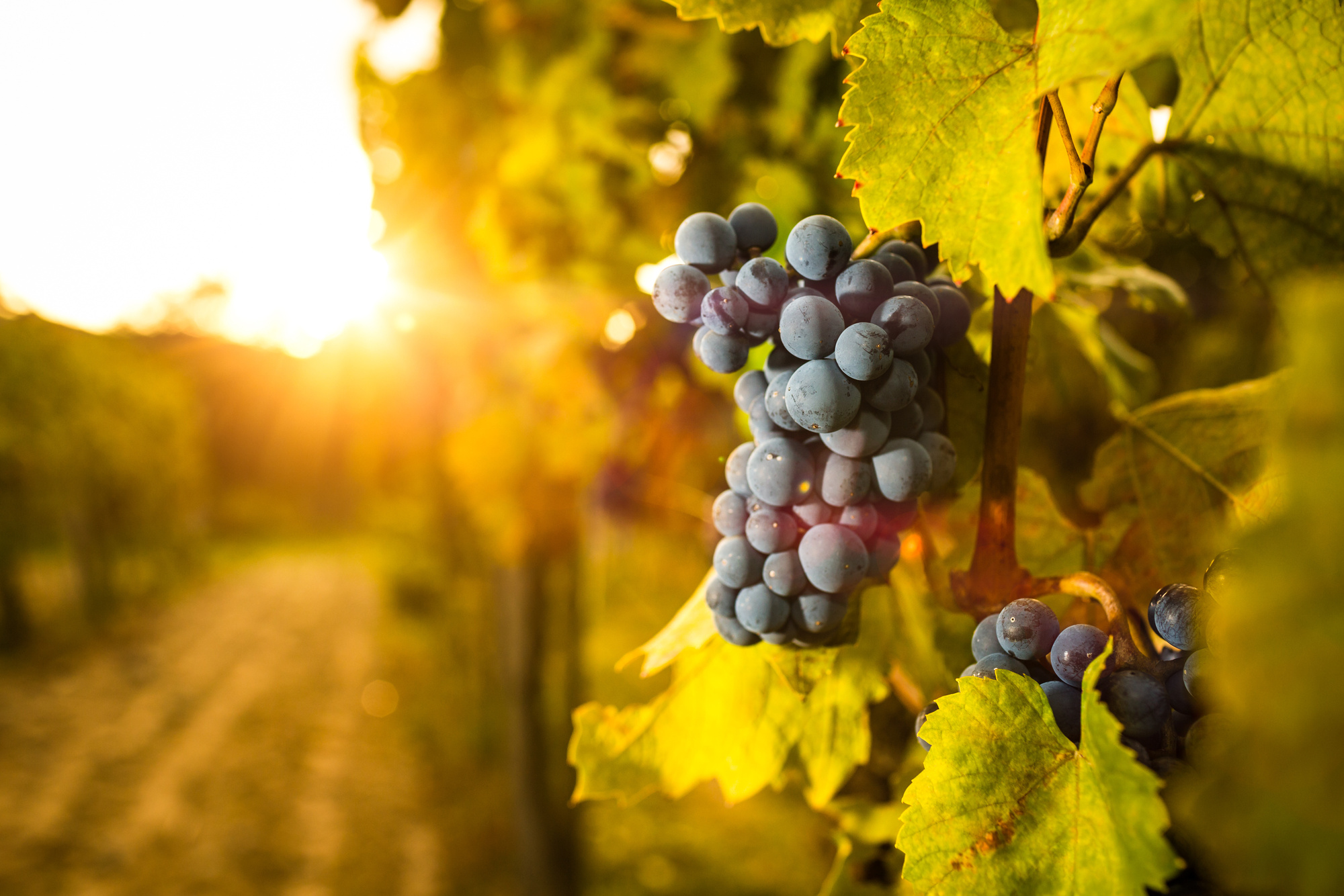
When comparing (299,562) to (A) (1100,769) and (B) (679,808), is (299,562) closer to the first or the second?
(B) (679,808)

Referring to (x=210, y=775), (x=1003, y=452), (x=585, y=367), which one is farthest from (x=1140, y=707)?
(x=210, y=775)

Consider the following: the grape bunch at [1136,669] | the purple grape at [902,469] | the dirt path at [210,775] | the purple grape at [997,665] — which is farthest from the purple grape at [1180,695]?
the dirt path at [210,775]

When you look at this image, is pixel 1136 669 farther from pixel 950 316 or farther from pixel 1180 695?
pixel 950 316

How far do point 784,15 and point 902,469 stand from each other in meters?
0.53

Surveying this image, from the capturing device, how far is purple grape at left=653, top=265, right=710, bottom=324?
31.1 inches

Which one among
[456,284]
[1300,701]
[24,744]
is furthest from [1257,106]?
[24,744]

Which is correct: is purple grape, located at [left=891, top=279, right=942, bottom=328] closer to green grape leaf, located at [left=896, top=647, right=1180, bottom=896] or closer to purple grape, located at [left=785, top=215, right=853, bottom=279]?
purple grape, located at [left=785, top=215, right=853, bottom=279]

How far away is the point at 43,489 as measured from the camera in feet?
45.4

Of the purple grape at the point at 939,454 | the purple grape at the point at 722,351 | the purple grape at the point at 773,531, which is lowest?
the purple grape at the point at 773,531

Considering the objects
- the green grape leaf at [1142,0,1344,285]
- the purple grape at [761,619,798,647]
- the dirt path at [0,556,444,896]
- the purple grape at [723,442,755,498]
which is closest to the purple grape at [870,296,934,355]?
the purple grape at [723,442,755,498]

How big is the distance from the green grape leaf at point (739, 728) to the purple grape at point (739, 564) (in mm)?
195

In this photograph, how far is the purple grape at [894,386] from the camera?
720mm

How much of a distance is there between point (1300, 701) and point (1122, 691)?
0.31 meters

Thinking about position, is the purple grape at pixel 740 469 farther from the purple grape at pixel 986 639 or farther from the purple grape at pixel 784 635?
the purple grape at pixel 986 639
